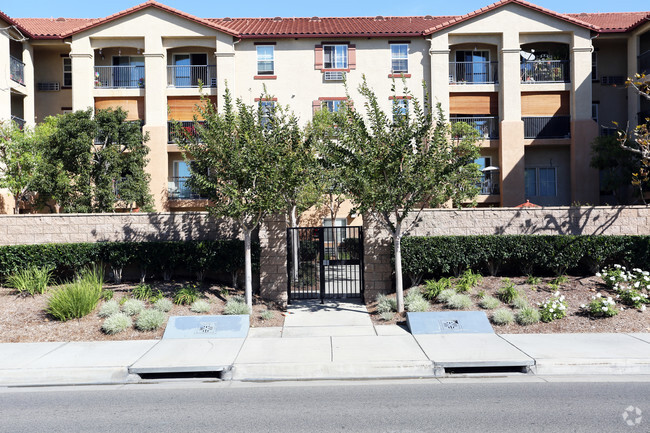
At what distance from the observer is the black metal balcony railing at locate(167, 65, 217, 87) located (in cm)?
2659

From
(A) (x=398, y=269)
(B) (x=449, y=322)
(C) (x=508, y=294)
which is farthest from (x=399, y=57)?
(B) (x=449, y=322)

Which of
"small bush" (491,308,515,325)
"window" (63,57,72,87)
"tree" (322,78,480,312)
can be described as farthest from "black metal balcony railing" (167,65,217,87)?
"small bush" (491,308,515,325)

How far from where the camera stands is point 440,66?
2622cm

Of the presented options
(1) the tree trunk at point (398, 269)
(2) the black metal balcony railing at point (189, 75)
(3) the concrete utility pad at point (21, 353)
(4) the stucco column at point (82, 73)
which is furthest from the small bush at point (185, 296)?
(4) the stucco column at point (82, 73)

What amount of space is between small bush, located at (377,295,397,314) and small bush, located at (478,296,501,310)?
2131 millimetres

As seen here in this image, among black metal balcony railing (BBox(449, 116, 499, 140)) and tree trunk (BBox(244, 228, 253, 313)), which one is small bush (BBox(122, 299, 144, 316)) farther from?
black metal balcony railing (BBox(449, 116, 499, 140))

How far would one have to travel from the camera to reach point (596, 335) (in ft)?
34.1

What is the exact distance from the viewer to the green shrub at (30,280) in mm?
12859

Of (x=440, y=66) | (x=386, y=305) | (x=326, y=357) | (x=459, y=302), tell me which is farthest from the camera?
(x=440, y=66)

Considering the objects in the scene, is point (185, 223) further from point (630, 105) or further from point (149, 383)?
point (630, 105)

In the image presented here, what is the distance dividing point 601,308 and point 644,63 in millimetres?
20506

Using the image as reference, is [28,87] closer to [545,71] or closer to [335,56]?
[335,56]

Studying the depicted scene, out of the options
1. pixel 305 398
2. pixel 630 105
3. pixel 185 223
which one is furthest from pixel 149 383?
pixel 630 105

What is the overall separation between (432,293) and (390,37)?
18173 mm
